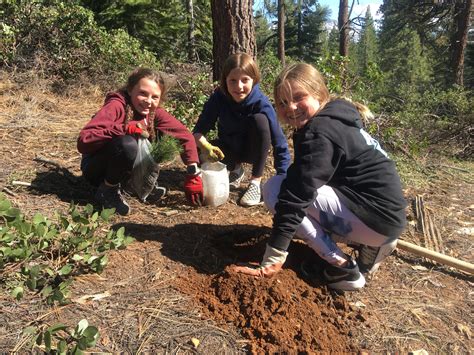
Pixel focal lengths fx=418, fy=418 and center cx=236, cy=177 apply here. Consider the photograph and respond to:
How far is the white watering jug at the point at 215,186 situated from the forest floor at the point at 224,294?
63 millimetres

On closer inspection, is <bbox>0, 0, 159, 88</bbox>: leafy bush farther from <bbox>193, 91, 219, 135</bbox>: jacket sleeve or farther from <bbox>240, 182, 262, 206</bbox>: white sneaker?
<bbox>240, 182, 262, 206</bbox>: white sneaker

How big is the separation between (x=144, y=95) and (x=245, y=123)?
915mm

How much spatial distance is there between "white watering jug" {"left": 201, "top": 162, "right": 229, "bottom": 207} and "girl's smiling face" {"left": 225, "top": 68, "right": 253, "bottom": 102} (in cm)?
59

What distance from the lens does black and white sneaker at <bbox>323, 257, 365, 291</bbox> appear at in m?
2.21

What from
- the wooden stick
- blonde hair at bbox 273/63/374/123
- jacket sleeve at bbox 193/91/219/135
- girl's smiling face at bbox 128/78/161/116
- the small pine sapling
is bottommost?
the wooden stick

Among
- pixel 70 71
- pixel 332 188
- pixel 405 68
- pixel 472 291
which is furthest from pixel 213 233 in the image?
pixel 405 68

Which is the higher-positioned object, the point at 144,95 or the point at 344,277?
the point at 144,95

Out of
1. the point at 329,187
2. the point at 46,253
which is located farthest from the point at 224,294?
the point at 46,253

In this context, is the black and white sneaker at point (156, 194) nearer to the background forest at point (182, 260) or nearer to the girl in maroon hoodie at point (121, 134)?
the background forest at point (182, 260)

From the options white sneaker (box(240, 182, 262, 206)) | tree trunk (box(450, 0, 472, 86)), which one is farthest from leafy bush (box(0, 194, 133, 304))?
tree trunk (box(450, 0, 472, 86))

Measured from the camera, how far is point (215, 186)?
10.1ft

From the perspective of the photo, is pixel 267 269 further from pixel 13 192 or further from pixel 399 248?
pixel 13 192

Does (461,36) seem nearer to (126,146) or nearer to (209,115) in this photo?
(209,115)

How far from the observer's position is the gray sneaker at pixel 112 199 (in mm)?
2816
